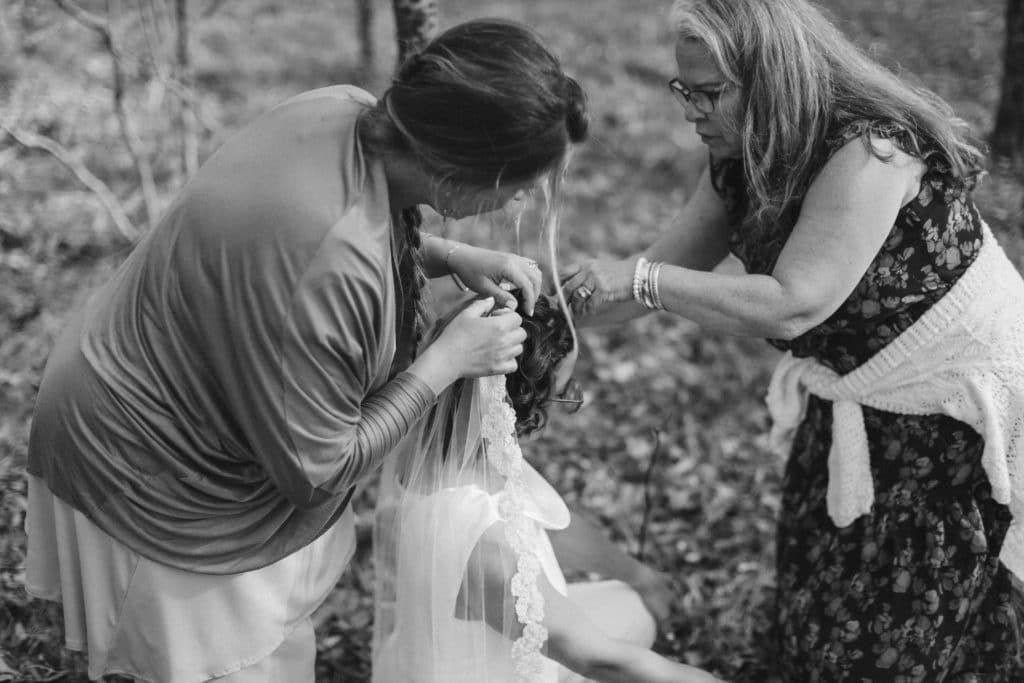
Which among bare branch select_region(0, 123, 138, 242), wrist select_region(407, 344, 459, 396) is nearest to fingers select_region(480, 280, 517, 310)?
wrist select_region(407, 344, 459, 396)

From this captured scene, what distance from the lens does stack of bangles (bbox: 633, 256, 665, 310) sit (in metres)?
2.57

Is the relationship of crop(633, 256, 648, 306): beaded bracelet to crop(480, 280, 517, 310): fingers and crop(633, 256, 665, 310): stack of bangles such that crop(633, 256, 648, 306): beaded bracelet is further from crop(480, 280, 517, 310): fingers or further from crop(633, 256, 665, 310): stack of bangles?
crop(480, 280, 517, 310): fingers

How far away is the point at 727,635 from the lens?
3.46 meters

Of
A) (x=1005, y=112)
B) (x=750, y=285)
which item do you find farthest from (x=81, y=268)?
(x=1005, y=112)

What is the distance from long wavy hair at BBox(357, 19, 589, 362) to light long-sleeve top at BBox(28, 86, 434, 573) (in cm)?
11

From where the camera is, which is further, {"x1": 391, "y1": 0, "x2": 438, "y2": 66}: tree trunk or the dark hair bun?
{"x1": 391, "y1": 0, "x2": 438, "y2": 66}: tree trunk

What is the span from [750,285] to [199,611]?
1421 mm

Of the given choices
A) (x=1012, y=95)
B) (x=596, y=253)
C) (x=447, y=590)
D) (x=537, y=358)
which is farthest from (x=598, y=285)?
(x=1012, y=95)

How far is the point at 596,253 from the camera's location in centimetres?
564

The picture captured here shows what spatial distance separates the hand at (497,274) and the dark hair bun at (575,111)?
1.61ft

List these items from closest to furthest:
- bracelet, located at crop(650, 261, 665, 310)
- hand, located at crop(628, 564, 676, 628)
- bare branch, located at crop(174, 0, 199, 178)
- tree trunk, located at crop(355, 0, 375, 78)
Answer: bracelet, located at crop(650, 261, 665, 310), hand, located at crop(628, 564, 676, 628), bare branch, located at crop(174, 0, 199, 178), tree trunk, located at crop(355, 0, 375, 78)

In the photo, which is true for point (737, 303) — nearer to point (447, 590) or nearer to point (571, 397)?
point (571, 397)

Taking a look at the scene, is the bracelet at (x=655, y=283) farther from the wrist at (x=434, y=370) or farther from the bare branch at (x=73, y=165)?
the bare branch at (x=73, y=165)

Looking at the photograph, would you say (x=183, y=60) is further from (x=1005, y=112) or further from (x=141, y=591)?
(x=1005, y=112)
